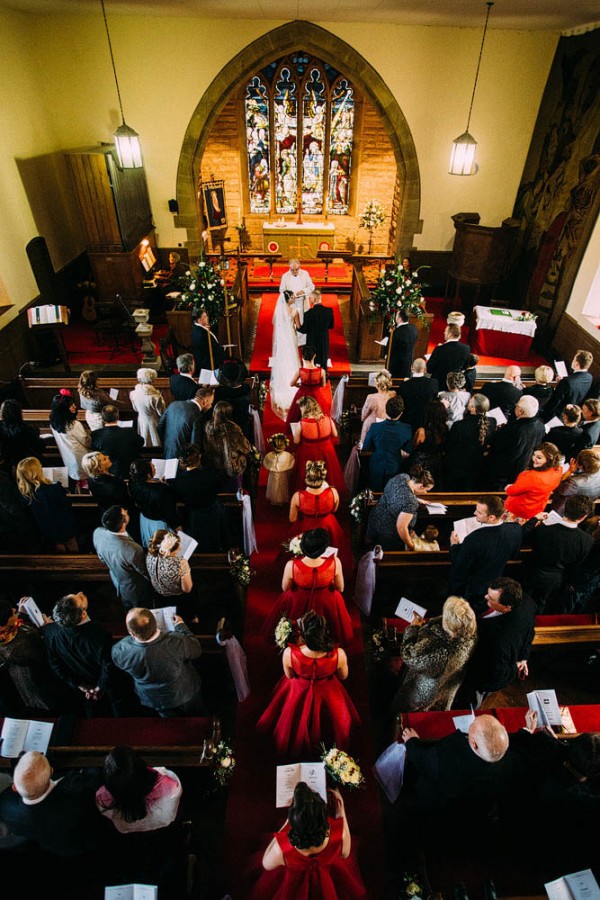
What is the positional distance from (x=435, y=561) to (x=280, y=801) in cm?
220

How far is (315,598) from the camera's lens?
382 centimetres

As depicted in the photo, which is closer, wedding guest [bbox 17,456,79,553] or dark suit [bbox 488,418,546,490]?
wedding guest [bbox 17,456,79,553]

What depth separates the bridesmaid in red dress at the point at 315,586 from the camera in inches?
137

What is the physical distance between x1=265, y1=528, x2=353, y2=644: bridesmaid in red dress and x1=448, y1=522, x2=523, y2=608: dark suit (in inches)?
37.3

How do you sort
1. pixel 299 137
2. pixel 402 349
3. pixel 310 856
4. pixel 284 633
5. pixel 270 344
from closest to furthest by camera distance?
pixel 310 856
pixel 284 633
pixel 402 349
pixel 270 344
pixel 299 137

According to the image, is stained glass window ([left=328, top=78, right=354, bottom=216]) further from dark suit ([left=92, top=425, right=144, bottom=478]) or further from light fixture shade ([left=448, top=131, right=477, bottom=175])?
dark suit ([left=92, top=425, right=144, bottom=478])

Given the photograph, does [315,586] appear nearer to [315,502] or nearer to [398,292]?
[315,502]

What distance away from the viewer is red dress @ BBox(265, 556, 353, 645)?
142 inches

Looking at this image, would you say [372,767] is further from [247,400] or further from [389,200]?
[389,200]

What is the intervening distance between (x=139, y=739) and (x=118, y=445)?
2460 mm

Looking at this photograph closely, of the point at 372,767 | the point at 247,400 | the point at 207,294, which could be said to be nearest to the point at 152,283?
the point at 207,294

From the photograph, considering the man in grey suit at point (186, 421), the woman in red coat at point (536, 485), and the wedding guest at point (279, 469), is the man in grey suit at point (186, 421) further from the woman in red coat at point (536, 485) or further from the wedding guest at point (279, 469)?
the woman in red coat at point (536, 485)

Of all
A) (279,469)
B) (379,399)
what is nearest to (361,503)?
(279,469)

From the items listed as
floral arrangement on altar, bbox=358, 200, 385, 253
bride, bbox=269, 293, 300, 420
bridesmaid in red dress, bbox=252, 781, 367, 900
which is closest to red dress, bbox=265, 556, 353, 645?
bridesmaid in red dress, bbox=252, 781, 367, 900
